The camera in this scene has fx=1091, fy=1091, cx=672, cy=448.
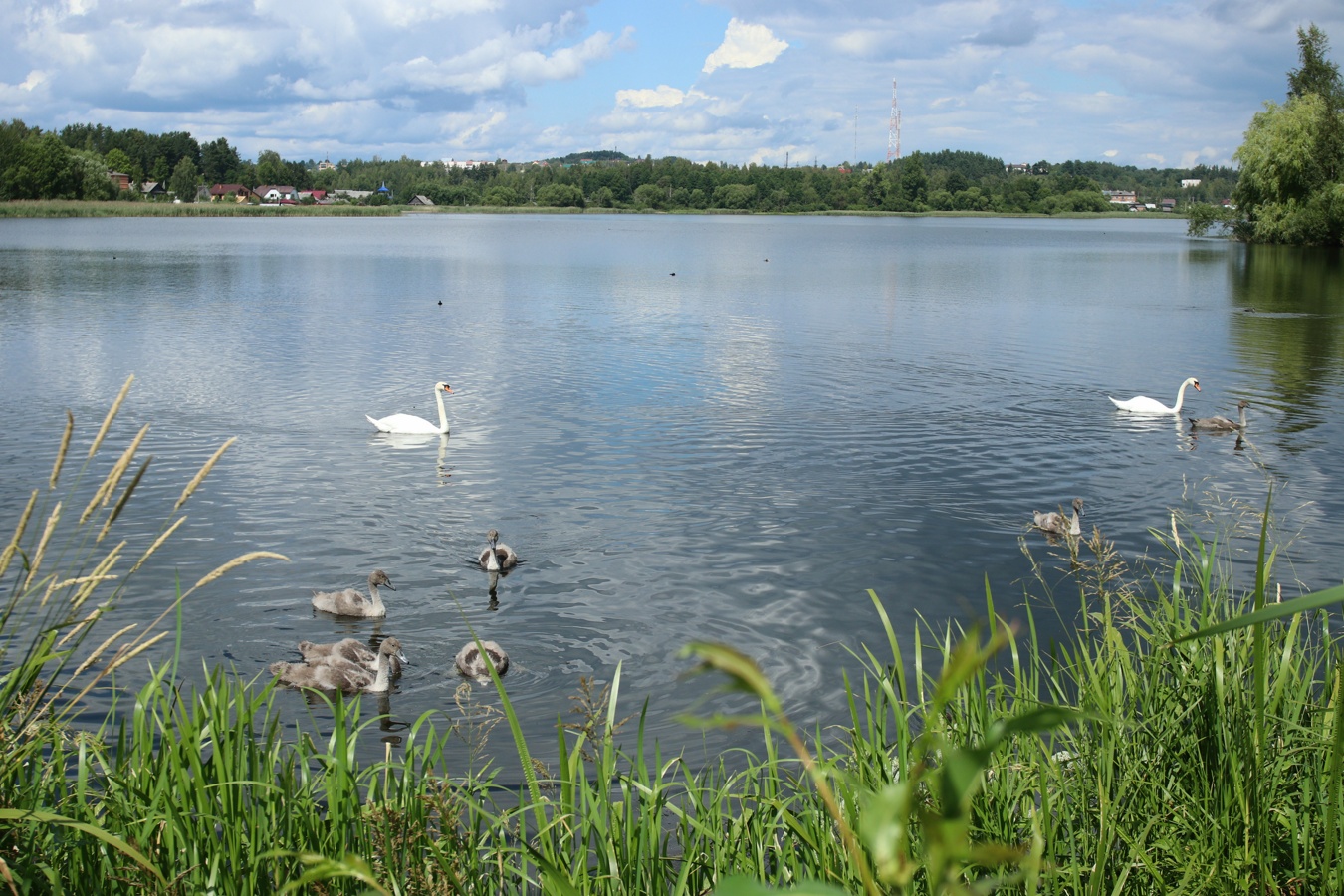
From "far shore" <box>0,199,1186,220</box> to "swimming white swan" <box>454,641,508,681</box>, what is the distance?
4289 inches

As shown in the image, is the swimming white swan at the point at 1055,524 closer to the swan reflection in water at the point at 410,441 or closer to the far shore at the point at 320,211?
the swan reflection in water at the point at 410,441

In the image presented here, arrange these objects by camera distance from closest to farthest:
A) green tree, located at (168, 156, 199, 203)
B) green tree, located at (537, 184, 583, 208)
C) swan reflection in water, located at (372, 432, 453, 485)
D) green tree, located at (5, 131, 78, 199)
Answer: swan reflection in water, located at (372, 432, 453, 485), green tree, located at (5, 131, 78, 199), green tree, located at (168, 156, 199, 203), green tree, located at (537, 184, 583, 208)

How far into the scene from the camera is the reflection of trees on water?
803 inches

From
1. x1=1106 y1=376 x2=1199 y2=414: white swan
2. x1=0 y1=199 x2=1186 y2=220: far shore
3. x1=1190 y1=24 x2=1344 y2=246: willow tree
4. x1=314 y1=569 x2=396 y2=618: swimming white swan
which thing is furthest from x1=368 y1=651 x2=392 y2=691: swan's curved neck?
x1=0 y1=199 x2=1186 y2=220: far shore

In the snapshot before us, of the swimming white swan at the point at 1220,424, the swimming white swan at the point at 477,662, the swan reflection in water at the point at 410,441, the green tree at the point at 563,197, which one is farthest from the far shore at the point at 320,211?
the swimming white swan at the point at 477,662

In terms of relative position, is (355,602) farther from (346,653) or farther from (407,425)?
(407,425)

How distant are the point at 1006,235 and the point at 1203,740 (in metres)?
99.1

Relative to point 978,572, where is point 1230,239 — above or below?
above

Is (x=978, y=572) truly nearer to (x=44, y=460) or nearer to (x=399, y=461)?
(x=399, y=461)

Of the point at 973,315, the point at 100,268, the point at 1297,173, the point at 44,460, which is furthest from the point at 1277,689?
the point at 1297,173

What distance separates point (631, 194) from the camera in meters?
194

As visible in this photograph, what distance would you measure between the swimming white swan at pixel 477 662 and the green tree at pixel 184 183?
583 ft

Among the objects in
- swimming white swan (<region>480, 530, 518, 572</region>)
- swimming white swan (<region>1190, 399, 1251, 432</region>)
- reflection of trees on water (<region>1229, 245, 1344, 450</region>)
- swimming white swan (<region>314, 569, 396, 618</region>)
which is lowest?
swimming white swan (<region>314, 569, 396, 618</region>)

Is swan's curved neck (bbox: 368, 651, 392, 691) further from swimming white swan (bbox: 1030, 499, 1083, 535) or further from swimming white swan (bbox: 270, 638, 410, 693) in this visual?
swimming white swan (bbox: 1030, 499, 1083, 535)
